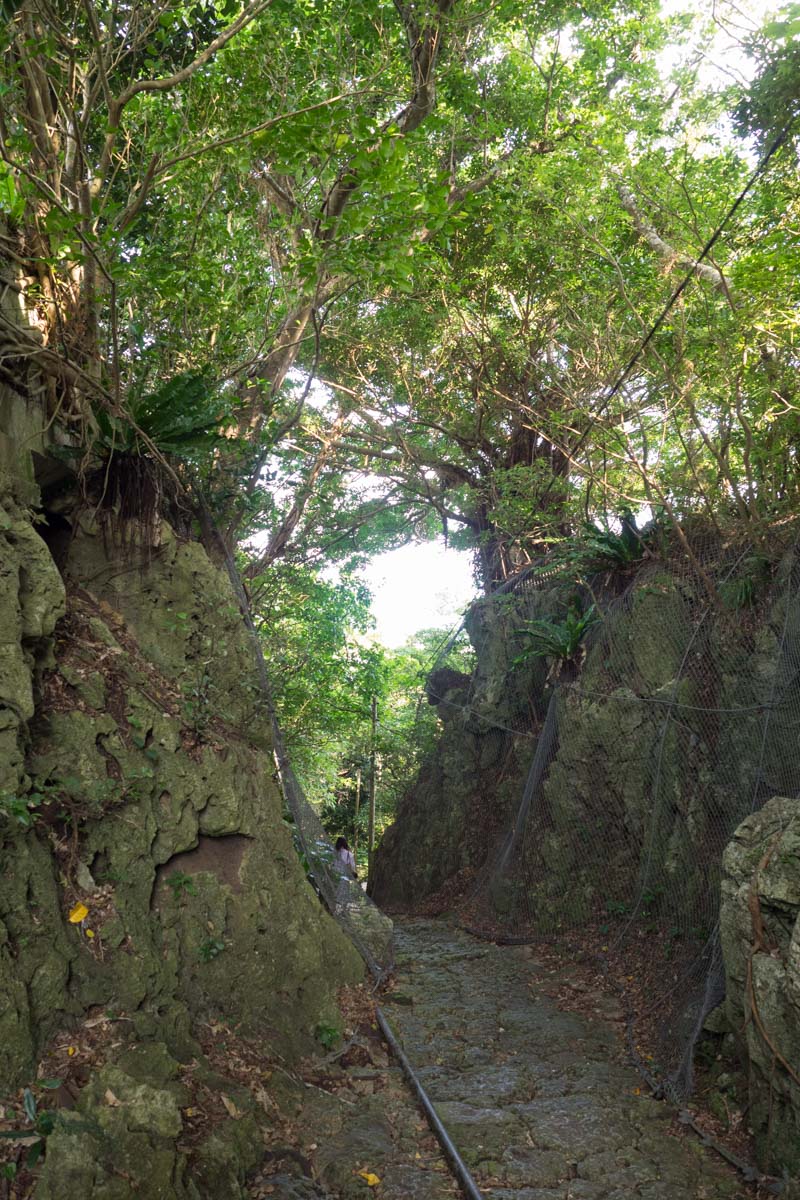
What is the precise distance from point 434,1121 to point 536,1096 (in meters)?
0.88

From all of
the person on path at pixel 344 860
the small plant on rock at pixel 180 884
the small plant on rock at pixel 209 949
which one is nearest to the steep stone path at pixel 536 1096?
the person on path at pixel 344 860

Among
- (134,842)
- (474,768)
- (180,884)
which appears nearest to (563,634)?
(474,768)

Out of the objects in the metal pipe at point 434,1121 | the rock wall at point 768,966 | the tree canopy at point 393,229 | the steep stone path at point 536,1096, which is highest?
the tree canopy at point 393,229

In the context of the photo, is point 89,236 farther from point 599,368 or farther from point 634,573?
point 634,573

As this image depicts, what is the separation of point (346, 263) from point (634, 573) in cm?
496

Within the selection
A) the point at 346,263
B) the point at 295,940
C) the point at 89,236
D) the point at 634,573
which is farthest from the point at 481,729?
the point at 89,236

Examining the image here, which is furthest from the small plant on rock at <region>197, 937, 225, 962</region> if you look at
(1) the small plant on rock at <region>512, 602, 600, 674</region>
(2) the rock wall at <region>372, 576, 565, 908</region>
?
(2) the rock wall at <region>372, 576, 565, 908</region>

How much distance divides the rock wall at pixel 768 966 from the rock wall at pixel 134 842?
8.20 feet

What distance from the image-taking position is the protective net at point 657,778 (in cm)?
522

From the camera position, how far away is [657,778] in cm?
624

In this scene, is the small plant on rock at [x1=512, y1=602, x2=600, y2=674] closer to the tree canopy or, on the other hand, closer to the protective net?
the protective net

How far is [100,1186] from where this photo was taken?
113 inches

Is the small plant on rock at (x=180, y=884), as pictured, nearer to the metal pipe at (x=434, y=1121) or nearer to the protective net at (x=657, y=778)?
the metal pipe at (x=434, y=1121)

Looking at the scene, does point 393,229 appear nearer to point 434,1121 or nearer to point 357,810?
point 434,1121
